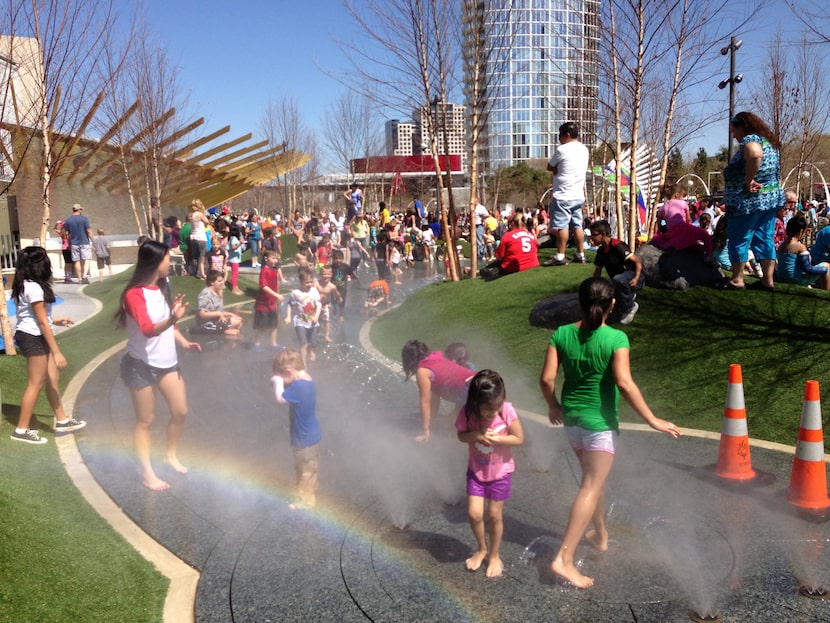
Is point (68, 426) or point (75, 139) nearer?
point (68, 426)

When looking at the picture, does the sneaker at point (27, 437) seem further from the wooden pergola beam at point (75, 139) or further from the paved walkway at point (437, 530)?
the wooden pergola beam at point (75, 139)

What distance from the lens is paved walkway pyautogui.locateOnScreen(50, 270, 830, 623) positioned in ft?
13.0

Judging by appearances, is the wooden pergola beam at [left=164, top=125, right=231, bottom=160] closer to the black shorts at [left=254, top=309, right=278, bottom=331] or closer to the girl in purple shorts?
the black shorts at [left=254, top=309, right=278, bottom=331]

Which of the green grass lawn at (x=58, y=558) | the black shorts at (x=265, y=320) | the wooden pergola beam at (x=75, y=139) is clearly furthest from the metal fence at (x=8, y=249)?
the green grass lawn at (x=58, y=558)

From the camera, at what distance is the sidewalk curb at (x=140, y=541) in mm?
4023

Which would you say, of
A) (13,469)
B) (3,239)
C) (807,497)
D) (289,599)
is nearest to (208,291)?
(13,469)

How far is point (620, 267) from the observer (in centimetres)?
887

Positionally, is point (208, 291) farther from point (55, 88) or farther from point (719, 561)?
point (719, 561)

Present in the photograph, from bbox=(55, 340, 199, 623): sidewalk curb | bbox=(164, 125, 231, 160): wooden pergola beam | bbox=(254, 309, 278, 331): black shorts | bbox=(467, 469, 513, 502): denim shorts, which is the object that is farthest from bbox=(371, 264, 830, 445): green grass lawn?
bbox=(164, 125, 231, 160): wooden pergola beam

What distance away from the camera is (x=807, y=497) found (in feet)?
16.6

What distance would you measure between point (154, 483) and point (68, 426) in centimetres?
172

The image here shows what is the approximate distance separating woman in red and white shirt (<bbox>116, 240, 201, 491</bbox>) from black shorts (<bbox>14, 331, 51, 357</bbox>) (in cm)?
110

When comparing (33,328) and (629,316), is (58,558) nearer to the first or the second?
(33,328)

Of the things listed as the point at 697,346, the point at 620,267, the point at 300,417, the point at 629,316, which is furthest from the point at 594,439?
the point at 620,267
